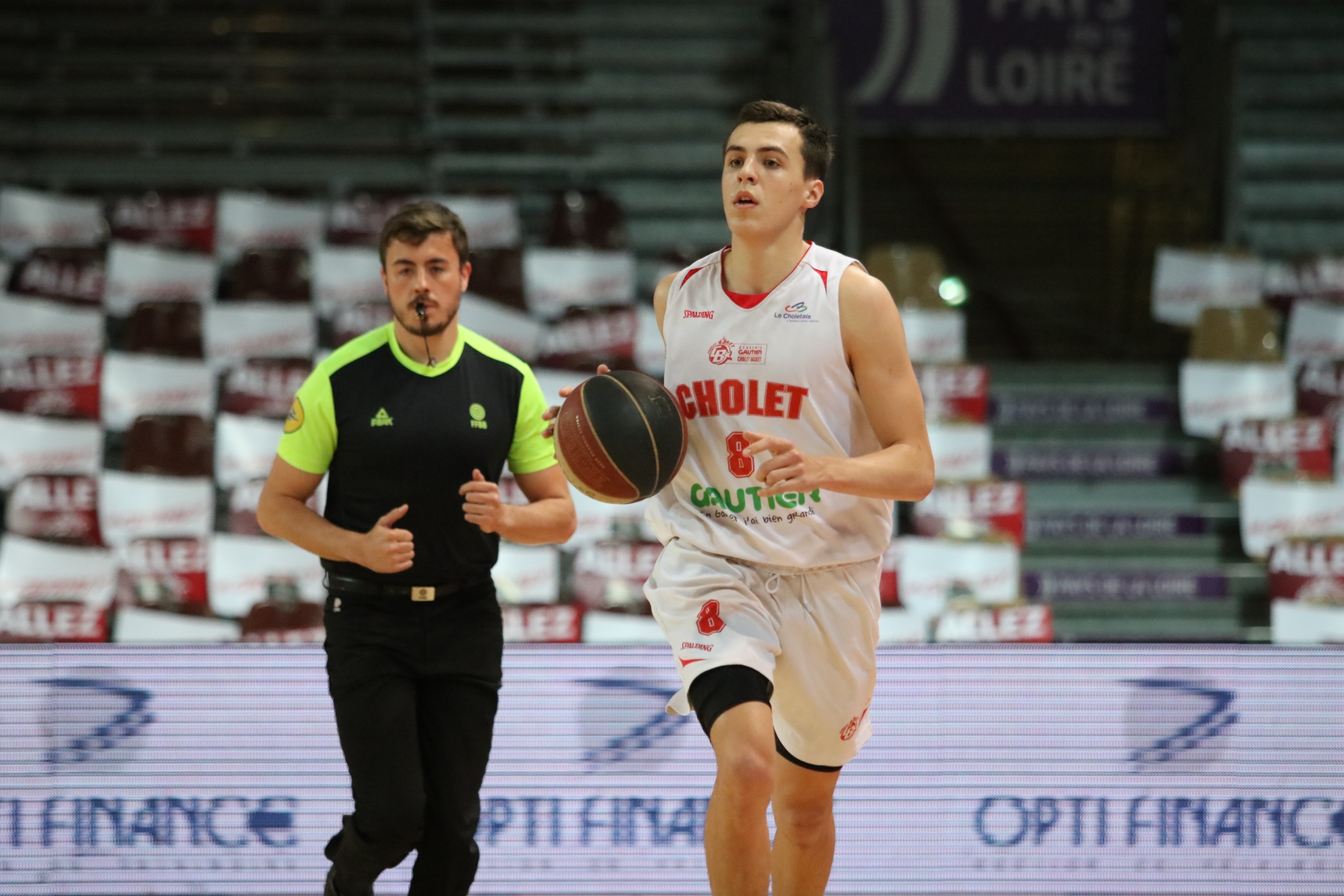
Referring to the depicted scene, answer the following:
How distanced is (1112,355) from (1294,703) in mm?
7714

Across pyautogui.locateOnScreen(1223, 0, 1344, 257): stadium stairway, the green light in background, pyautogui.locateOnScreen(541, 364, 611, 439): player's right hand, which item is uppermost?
pyautogui.locateOnScreen(1223, 0, 1344, 257): stadium stairway

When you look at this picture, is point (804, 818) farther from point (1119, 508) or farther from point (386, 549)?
point (1119, 508)

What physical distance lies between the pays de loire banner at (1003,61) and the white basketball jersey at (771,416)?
6539 mm

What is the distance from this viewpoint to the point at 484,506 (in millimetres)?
3438

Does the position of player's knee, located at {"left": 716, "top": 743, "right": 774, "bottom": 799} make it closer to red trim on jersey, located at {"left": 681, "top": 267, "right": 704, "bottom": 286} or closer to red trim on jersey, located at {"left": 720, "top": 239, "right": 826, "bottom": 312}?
red trim on jersey, located at {"left": 720, "top": 239, "right": 826, "bottom": 312}

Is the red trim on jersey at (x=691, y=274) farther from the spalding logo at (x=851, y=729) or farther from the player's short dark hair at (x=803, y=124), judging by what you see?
the spalding logo at (x=851, y=729)

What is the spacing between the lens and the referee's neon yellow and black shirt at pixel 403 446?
141 inches

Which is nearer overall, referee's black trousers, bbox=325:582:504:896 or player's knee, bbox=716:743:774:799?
player's knee, bbox=716:743:774:799

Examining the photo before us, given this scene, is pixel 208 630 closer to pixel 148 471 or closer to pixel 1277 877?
pixel 148 471

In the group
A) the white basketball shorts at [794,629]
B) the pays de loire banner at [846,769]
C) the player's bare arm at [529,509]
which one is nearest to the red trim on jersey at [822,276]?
the white basketball shorts at [794,629]

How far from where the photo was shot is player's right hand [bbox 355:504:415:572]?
339 centimetres

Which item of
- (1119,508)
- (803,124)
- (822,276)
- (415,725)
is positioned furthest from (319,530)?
(1119,508)

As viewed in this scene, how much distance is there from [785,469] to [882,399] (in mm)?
465

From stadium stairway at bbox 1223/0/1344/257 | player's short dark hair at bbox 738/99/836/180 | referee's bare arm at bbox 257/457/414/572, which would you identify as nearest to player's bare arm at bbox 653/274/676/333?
player's short dark hair at bbox 738/99/836/180
